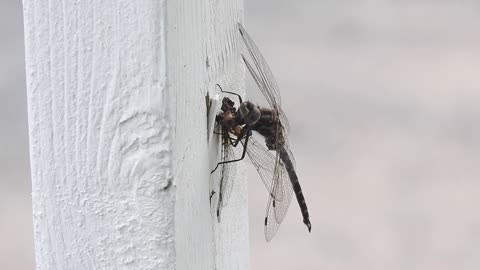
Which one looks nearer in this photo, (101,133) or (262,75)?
(101,133)

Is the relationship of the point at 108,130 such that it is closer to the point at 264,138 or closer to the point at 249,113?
the point at 249,113

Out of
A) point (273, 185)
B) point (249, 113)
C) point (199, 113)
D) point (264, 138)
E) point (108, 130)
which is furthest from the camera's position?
point (273, 185)

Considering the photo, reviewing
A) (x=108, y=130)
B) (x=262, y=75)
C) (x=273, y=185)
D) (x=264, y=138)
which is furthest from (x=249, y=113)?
(x=108, y=130)

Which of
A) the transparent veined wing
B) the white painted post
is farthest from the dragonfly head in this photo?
the white painted post

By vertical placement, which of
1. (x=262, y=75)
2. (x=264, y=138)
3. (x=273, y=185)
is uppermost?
(x=262, y=75)

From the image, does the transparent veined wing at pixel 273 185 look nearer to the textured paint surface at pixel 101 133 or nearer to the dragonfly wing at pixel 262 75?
the dragonfly wing at pixel 262 75

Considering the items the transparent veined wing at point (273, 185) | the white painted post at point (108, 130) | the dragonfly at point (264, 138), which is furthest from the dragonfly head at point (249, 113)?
the white painted post at point (108, 130)
